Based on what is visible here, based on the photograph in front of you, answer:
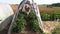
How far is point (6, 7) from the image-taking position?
10.3m

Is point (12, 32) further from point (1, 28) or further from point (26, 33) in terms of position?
point (1, 28)

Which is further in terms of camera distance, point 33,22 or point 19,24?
point 33,22

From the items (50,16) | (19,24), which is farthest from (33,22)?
(50,16)

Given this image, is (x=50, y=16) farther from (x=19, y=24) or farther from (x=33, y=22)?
(x=19, y=24)

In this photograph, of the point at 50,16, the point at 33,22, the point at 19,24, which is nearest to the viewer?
the point at 19,24

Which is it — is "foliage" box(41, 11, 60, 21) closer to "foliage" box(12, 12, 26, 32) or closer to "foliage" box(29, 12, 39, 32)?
"foliage" box(29, 12, 39, 32)

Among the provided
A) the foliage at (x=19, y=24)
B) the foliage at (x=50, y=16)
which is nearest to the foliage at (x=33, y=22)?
the foliage at (x=19, y=24)

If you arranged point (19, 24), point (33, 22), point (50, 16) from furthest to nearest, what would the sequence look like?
1. point (50, 16)
2. point (33, 22)
3. point (19, 24)

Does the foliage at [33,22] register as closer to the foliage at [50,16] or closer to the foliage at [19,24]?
the foliage at [19,24]

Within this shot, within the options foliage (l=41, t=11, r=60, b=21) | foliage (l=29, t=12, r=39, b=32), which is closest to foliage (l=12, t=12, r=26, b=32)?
foliage (l=29, t=12, r=39, b=32)

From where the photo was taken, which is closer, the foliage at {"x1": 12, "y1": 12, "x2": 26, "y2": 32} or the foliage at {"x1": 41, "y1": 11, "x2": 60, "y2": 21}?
the foliage at {"x1": 12, "y1": 12, "x2": 26, "y2": 32}

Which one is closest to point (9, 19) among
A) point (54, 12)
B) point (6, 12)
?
point (6, 12)

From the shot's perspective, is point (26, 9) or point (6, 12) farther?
point (6, 12)

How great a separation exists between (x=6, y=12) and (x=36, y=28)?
9.98ft
